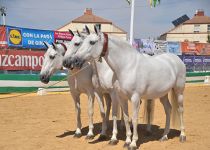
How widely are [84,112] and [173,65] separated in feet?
16.8

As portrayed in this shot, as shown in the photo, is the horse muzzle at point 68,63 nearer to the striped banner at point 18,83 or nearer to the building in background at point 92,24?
the striped banner at point 18,83

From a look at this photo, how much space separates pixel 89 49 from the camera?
5895 millimetres

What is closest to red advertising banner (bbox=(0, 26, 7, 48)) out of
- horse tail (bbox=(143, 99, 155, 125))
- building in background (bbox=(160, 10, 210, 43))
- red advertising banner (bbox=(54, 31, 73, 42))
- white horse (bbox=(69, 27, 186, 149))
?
red advertising banner (bbox=(54, 31, 73, 42))

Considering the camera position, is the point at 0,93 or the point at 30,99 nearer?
the point at 30,99

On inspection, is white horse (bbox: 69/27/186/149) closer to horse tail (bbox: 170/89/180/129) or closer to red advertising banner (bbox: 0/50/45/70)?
horse tail (bbox: 170/89/180/129)

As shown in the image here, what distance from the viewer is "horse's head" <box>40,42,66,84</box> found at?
22.8 feet

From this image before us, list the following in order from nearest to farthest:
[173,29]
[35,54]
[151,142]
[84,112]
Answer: [151,142], [84,112], [35,54], [173,29]

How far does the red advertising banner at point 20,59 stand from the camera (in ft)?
53.6

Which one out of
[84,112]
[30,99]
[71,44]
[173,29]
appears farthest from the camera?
[173,29]

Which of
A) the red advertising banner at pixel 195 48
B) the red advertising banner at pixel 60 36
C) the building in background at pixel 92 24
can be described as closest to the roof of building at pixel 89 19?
the building in background at pixel 92 24

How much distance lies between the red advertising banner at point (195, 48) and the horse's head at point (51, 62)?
24.2 m

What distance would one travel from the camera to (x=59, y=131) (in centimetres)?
825

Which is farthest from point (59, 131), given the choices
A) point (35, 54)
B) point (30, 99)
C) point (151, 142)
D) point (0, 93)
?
point (35, 54)

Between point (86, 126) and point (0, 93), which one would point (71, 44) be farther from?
point (0, 93)
